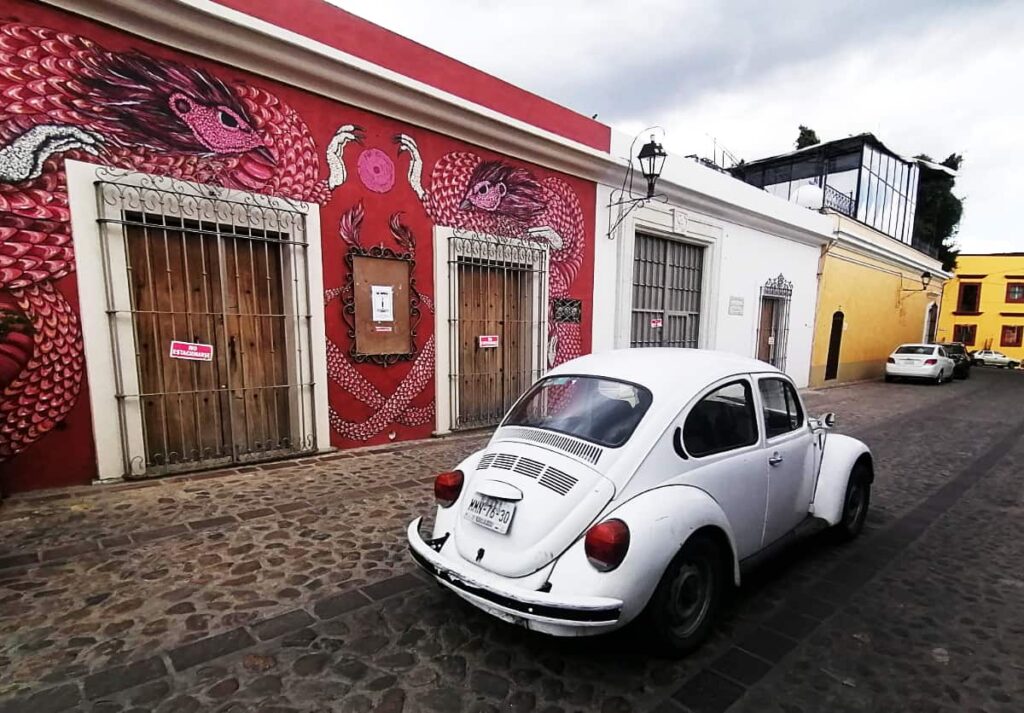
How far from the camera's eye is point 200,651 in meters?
2.46

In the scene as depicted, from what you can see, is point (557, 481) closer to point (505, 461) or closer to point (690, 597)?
point (505, 461)

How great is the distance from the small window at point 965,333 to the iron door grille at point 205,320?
47875mm

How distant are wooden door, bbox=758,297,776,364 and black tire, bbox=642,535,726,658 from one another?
1174 centimetres

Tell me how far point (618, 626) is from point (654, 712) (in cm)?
40

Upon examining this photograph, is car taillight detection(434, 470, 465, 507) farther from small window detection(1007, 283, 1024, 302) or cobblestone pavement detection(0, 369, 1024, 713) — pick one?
small window detection(1007, 283, 1024, 302)

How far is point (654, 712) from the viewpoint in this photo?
216cm

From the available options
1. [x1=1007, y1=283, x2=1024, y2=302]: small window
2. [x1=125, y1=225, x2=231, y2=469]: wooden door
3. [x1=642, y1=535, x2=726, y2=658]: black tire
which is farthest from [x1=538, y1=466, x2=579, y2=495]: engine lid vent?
[x1=1007, y1=283, x2=1024, y2=302]: small window

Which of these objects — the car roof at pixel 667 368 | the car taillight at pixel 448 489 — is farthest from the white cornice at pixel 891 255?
the car taillight at pixel 448 489

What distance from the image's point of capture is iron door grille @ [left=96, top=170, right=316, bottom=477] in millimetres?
4680

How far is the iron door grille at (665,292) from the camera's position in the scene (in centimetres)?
984

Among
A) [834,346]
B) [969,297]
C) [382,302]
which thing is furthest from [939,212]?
[382,302]

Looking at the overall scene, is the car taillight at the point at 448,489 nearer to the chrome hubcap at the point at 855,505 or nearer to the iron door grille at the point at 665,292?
the chrome hubcap at the point at 855,505

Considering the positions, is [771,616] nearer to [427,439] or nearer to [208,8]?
[427,439]

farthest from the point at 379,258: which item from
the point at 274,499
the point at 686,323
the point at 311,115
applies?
the point at 686,323
